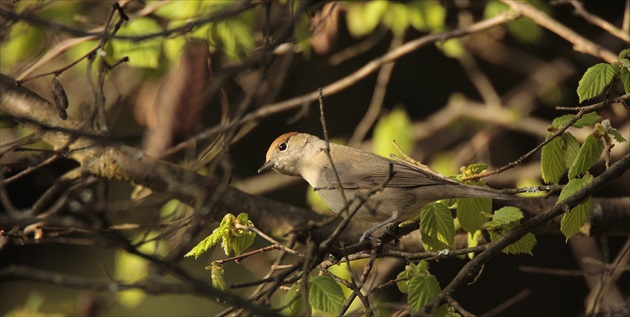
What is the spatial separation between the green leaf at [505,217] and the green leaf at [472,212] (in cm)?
22

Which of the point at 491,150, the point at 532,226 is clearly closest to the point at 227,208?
the point at 532,226

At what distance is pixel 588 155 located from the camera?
2732 millimetres

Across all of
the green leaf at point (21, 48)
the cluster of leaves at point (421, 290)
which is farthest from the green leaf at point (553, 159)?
the green leaf at point (21, 48)

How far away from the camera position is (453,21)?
6781 millimetres

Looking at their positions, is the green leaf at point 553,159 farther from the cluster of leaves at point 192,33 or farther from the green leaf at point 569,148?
the cluster of leaves at point 192,33

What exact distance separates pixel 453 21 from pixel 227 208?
3835 millimetres

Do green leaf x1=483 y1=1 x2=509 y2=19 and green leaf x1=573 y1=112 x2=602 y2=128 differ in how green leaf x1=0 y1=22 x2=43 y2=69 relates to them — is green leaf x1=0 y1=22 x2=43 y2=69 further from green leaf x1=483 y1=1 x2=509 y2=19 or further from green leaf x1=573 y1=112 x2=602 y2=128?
green leaf x1=573 y1=112 x2=602 y2=128

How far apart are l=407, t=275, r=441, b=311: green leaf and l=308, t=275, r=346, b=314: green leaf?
25 centimetres

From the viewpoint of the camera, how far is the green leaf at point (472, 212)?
3.16 metres

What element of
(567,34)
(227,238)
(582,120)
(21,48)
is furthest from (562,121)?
(21,48)

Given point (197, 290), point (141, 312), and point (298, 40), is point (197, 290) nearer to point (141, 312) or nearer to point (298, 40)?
point (298, 40)

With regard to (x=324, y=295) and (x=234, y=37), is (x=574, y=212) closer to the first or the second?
(x=324, y=295)

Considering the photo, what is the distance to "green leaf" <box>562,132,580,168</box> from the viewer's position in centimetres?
290

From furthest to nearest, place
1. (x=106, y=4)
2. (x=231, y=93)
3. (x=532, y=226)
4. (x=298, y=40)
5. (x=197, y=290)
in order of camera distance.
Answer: (x=231, y=93)
(x=106, y=4)
(x=298, y=40)
(x=532, y=226)
(x=197, y=290)
